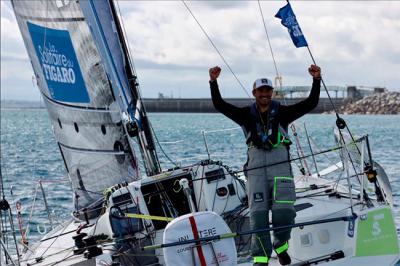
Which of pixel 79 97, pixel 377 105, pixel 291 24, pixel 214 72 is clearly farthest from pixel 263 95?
pixel 377 105

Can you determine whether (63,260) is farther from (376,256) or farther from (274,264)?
(376,256)

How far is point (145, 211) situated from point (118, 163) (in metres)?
3.22

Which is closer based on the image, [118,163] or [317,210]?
[317,210]

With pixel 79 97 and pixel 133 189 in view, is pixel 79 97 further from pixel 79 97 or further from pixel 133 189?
pixel 133 189

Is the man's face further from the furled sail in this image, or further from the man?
the furled sail

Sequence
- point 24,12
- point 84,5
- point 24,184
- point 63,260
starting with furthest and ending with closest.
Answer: point 24,184 < point 24,12 < point 84,5 < point 63,260

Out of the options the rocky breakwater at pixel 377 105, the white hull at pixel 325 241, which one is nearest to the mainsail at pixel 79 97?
the white hull at pixel 325 241

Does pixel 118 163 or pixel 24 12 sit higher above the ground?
pixel 24 12

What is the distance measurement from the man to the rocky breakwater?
85.0 meters

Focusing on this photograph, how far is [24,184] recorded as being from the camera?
73.8 ft

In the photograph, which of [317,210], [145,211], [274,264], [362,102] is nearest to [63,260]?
[145,211]

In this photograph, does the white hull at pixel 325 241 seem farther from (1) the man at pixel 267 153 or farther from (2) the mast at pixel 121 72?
(2) the mast at pixel 121 72

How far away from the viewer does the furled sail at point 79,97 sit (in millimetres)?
12047

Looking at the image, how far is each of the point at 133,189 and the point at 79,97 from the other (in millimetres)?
3625
